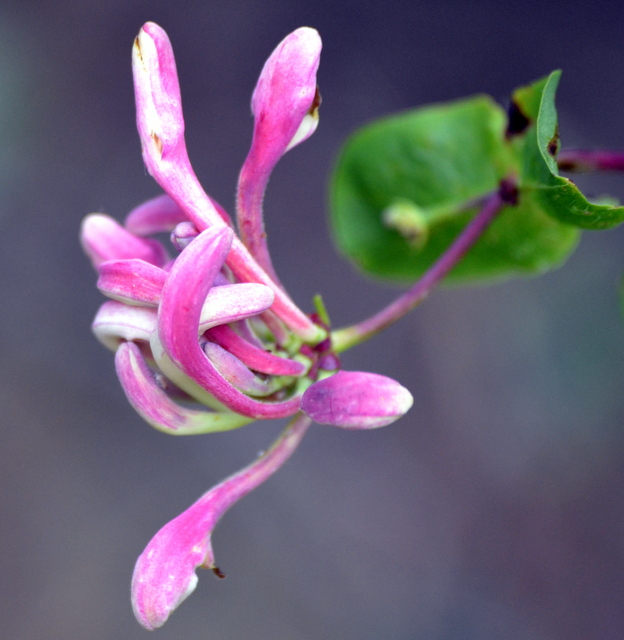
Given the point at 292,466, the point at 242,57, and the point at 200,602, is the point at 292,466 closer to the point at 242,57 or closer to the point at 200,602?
the point at 200,602

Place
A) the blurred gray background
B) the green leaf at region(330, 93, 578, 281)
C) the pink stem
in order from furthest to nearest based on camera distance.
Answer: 1. the blurred gray background
2. the green leaf at region(330, 93, 578, 281)
3. the pink stem

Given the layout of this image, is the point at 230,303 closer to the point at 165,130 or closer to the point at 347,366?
the point at 165,130

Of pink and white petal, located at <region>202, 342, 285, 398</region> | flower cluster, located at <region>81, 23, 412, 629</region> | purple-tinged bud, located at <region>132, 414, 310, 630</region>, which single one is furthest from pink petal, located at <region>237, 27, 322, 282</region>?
purple-tinged bud, located at <region>132, 414, 310, 630</region>

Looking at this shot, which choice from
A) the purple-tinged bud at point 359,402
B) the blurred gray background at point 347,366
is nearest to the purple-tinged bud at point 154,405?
the purple-tinged bud at point 359,402

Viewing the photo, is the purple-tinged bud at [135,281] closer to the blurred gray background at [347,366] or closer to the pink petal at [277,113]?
the pink petal at [277,113]

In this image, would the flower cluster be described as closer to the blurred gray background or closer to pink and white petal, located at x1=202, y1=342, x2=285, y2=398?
pink and white petal, located at x1=202, y1=342, x2=285, y2=398

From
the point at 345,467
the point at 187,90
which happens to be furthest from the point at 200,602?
the point at 187,90
